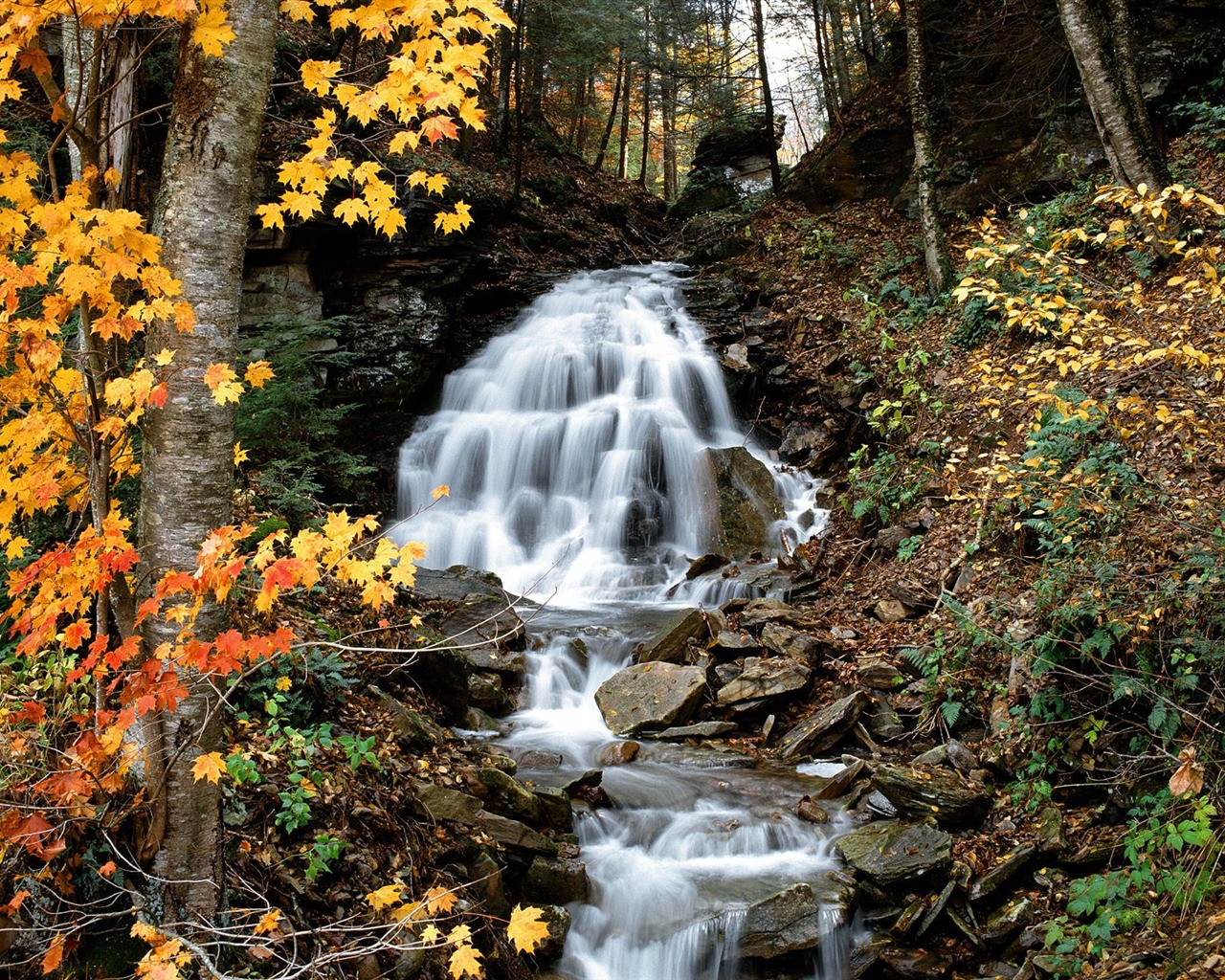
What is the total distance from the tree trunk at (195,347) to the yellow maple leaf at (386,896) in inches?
37.1

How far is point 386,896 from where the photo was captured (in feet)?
11.7

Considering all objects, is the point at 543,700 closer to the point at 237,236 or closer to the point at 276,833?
the point at 276,833

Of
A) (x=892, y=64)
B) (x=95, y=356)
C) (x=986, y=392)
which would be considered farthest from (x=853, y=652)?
(x=892, y=64)

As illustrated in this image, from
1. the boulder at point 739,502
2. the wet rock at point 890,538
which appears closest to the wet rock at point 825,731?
the wet rock at point 890,538

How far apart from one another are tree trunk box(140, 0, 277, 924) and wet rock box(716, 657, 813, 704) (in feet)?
16.3

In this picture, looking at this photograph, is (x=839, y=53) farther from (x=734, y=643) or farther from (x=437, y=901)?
(x=437, y=901)

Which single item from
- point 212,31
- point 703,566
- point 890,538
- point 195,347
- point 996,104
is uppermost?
point 996,104

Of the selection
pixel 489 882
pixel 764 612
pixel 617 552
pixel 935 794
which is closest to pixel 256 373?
pixel 489 882

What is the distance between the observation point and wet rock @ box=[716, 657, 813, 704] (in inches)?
276

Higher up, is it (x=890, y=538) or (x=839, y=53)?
(x=839, y=53)

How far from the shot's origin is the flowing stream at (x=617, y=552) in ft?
16.2

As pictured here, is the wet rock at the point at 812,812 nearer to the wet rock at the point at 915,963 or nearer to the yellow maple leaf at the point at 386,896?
the wet rock at the point at 915,963

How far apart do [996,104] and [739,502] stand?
885cm

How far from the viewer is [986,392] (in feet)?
28.8
